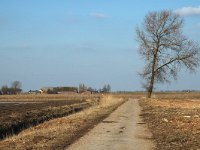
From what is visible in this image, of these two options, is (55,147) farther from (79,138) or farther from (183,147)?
(183,147)

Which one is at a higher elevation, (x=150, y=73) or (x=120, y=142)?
(x=150, y=73)

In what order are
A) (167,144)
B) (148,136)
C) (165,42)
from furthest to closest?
(165,42)
(148,136)
(167,144)

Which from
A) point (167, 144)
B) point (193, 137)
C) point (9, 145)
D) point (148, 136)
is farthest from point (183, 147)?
point (9, 145)

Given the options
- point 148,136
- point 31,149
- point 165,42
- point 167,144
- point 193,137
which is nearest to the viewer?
point 31,149

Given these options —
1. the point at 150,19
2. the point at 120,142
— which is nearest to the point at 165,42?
the point at 150,19

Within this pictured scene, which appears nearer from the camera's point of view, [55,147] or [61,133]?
[55,147]

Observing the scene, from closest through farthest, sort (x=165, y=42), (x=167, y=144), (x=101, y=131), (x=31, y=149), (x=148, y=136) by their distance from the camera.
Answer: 1. (x=31, y=149)
2. (x=167, y=144)
3. (x=148, y=136)
4. (x=101, y=131)
5. (x=165, y=42)

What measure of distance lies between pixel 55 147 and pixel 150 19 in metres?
56.8

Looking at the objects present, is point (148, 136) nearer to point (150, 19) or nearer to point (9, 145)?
point (9, 145)

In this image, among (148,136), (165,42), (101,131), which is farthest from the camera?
(165,42)

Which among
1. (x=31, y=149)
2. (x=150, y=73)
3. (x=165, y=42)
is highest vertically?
(x=165, y=42)

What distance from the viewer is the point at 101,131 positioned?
2184cm

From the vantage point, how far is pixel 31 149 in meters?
15.7

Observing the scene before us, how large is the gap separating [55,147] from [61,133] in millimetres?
4488
